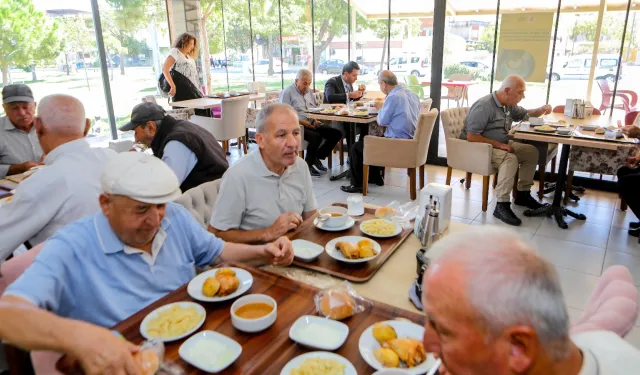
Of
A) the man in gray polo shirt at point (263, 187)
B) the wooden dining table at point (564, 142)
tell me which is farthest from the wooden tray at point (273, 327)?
the wooden dining table at point (564, 142)

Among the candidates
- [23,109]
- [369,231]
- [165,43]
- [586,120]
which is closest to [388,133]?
[586,120]

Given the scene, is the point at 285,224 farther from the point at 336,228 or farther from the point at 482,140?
the point at 482,140

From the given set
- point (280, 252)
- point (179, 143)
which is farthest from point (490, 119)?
point (280, 252)

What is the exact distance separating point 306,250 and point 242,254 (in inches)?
10.6

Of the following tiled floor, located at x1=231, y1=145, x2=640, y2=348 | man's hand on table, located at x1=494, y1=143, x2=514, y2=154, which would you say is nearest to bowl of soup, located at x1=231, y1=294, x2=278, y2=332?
tiled floor, located at x1=231, y1=145, x2=640, y2=348

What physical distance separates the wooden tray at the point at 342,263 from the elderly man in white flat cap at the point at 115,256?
1.79 feet

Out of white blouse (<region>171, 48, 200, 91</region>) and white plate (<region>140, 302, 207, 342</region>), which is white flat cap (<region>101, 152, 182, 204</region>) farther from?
white blouse (<region>171, 48, 200, 91</region>)

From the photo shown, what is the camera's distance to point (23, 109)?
10.6 ft

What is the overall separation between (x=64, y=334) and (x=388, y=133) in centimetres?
437

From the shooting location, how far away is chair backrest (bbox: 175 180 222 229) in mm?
2078

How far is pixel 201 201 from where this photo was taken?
7.20 ft

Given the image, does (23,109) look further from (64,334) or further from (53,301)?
(64,334)

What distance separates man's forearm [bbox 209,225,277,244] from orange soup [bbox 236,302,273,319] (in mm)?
681

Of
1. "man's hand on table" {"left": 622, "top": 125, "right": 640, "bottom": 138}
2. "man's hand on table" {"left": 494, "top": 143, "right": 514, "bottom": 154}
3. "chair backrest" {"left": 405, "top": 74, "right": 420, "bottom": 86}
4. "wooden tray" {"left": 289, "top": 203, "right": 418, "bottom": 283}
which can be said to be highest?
"chair backrest" {"left": 405, "top": 74, "right": 420, "bottom": 86}
